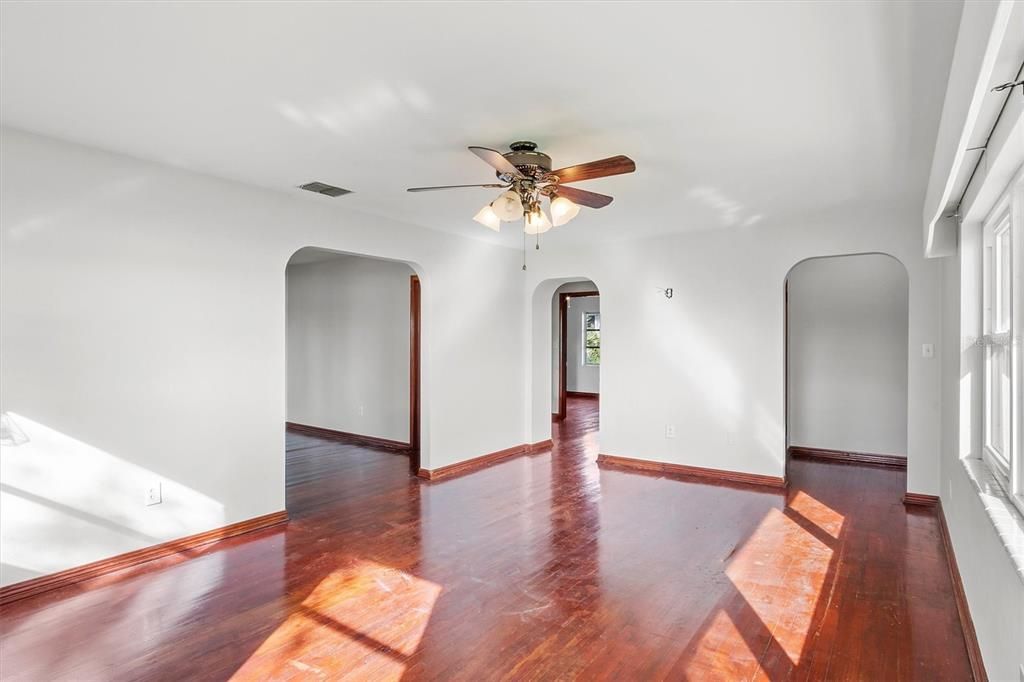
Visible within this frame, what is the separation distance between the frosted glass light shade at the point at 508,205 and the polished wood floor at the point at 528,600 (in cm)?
204

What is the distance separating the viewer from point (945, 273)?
13.1 feet

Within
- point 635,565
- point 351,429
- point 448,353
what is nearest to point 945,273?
point 635,565

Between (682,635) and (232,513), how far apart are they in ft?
9.66

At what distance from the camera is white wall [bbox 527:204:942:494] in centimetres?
453

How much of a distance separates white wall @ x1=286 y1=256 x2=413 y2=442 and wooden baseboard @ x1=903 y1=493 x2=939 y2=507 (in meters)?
4.89

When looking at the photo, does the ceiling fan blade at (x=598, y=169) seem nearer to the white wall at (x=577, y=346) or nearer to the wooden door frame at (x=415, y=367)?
the wooden door frame at (x=415, y=367)

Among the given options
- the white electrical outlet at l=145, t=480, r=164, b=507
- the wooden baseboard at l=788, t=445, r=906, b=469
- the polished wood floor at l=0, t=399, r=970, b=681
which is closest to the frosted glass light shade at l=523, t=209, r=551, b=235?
the polished wood floor at l=0, t=399, r=970, b=681

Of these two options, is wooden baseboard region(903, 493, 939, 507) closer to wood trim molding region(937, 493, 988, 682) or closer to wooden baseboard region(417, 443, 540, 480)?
wood trim molding region(937, 493, 988, 682)

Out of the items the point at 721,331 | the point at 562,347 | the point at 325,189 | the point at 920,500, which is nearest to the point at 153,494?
the point at 325,189

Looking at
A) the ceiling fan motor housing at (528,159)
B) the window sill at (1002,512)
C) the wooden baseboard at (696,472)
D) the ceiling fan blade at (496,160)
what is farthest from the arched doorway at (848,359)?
the ceiling fan blade at (496,160)

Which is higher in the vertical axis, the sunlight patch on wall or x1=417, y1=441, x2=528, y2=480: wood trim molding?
the sunlight patch on wall

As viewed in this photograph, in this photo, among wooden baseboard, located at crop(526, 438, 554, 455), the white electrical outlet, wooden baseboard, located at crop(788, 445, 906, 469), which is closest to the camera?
the white electrical outlet

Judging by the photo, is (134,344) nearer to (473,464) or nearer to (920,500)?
(473,464)

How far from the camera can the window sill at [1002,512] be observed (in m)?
1.63
